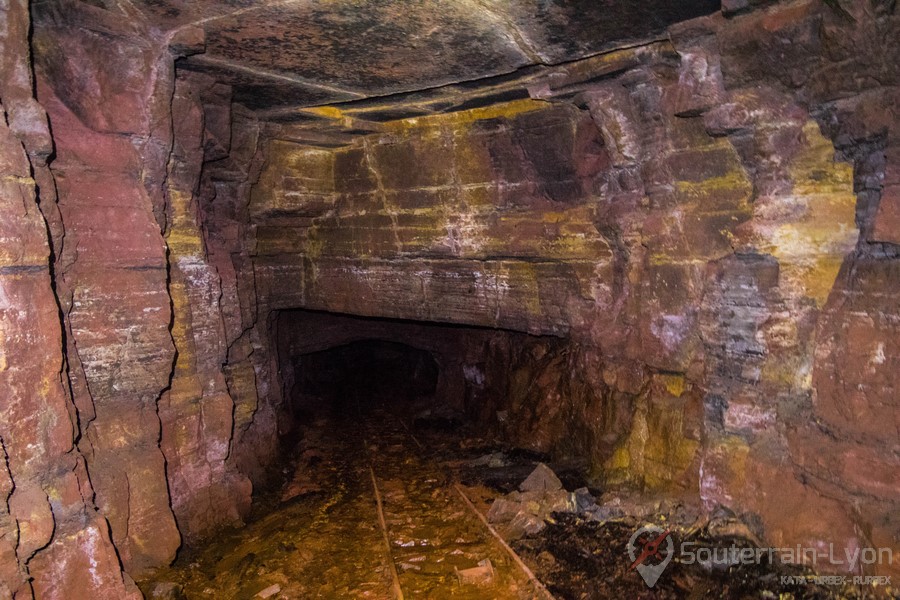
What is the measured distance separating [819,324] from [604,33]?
8.45 feet

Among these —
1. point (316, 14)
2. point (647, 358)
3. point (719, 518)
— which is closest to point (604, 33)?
point (316, 14)

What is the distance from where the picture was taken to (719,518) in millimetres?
4281

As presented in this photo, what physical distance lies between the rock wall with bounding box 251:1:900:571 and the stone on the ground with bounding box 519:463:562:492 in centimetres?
57

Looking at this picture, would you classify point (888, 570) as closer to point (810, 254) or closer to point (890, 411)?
point (890, 411)

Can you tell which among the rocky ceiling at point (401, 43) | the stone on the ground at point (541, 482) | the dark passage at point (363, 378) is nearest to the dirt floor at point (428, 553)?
the stone on the ground at point (541, 482)

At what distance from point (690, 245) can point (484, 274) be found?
2.49 meters

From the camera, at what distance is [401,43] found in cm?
392

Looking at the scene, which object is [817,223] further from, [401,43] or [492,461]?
[492,461]

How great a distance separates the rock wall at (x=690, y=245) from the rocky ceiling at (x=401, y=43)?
420 mm

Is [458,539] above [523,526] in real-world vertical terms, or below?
below
